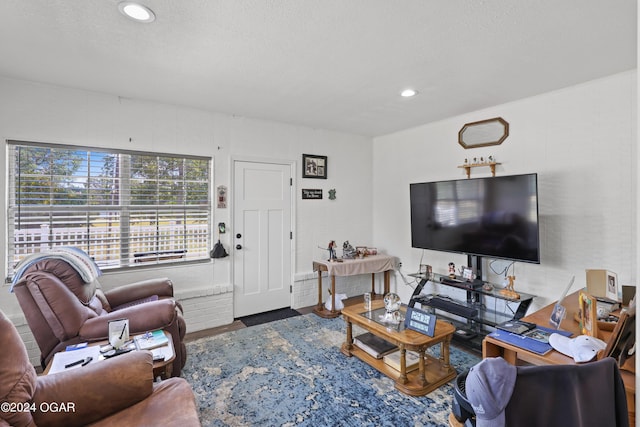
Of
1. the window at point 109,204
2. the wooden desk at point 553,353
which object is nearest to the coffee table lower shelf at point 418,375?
the wooden desk at point 553,353

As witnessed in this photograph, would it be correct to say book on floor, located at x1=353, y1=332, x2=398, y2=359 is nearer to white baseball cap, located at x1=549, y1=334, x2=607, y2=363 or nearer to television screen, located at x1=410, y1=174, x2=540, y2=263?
television screen, located at x1=410, y1=174, x2=540, y2=263

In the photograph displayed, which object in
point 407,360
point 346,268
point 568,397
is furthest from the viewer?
point 346,268

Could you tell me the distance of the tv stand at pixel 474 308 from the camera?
9.12ft

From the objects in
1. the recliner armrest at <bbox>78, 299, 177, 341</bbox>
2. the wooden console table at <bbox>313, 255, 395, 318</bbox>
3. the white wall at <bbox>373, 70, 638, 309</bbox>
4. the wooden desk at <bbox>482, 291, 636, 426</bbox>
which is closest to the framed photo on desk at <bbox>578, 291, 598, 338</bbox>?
the wooden desk at <bbox>482, 291, 636, 426</bbox>

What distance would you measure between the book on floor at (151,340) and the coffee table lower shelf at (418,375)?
1603 millimetres

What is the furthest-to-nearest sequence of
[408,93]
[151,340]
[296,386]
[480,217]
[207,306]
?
[207,306] → [480,217] → [408,93] → [296,386] → [151,340]

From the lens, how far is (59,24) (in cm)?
179

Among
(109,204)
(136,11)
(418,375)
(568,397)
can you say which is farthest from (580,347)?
(109,204)

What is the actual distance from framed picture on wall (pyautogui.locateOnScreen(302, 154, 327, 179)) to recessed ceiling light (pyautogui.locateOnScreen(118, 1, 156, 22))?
254cm

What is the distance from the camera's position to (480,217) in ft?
9.95

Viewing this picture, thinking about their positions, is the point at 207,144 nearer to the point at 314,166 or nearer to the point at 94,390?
the point at 314,166

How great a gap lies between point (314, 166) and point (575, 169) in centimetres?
276

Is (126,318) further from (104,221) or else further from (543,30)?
(543,30)

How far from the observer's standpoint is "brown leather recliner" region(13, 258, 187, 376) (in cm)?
189
